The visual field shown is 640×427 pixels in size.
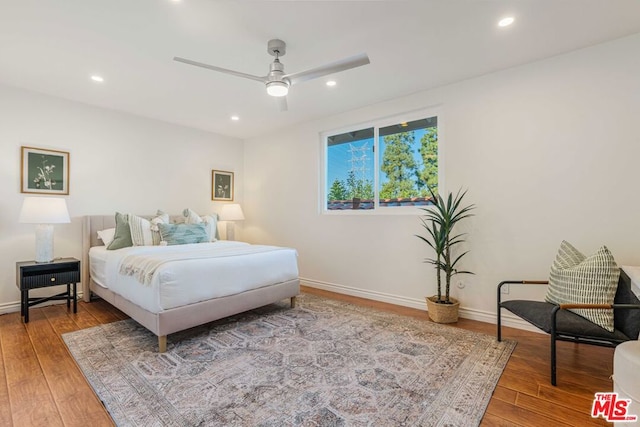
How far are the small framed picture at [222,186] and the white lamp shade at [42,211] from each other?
228 centimetres

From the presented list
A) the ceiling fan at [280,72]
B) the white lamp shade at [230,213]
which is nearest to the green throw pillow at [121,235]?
the white lamp shade at [230,213]

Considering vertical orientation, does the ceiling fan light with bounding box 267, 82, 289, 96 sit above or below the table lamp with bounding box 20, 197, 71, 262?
above

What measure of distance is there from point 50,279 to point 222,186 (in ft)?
9.30

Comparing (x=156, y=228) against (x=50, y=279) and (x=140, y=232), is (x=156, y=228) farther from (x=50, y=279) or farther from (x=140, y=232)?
(x=50, y=279)

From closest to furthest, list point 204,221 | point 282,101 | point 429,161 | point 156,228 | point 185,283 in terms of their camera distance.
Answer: point 185,283
point 282,101
point 429,161
point 156,228
point 204,221

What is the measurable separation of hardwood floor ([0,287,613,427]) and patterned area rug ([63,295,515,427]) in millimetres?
90

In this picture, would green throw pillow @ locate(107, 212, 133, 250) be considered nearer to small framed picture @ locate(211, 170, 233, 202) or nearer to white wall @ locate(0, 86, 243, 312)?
white wall @ locate(0, 86, 243, 312)

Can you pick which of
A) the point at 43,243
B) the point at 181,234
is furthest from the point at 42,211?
the point at 181,234

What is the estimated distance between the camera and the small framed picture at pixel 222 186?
5359mm

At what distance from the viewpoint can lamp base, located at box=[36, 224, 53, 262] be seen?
3.29m

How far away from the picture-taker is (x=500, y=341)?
2.62 meters

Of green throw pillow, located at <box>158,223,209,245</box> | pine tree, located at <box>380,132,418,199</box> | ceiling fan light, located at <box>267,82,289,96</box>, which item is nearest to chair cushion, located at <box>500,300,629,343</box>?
pine tree, located at <box>380,132,418,199</box>

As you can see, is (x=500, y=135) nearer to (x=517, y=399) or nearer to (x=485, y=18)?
(x=485, y=18)

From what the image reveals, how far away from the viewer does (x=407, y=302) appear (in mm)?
3660
